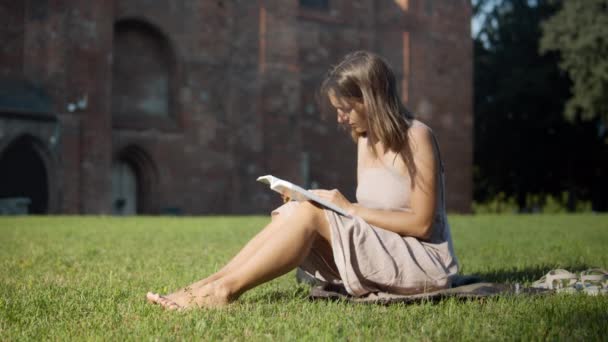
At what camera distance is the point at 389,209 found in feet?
14.4

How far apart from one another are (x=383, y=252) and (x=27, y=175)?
1920 cm

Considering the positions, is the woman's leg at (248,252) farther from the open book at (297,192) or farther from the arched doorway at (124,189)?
the arched doorway at (124,189)

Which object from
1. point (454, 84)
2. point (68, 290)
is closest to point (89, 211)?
point (454, 84)

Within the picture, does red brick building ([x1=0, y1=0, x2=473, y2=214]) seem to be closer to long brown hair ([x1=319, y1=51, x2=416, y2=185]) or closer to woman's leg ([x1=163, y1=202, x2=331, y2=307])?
long brown hair ([x1=319, y1=51, x2=416, y2=185])

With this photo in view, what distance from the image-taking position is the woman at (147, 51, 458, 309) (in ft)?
13.1

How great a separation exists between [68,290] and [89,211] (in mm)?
17752

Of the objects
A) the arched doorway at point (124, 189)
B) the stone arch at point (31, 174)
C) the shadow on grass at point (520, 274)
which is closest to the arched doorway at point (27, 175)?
the stone arch at point (31, 174)

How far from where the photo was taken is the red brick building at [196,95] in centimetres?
2164

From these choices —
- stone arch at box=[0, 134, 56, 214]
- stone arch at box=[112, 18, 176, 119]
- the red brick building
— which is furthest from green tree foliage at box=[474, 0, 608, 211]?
stone arch at box=[0, 134, 56, 214]

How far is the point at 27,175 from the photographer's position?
21.5 m

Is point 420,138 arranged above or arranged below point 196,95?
below

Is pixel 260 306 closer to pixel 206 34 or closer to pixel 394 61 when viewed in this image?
pixel 206 34

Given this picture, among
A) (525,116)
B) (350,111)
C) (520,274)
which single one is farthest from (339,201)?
(525,116)

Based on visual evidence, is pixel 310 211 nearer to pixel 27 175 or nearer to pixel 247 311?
pixel 247 311
